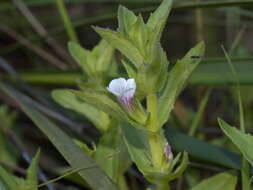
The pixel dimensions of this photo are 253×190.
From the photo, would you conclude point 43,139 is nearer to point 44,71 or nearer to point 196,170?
point 44,71

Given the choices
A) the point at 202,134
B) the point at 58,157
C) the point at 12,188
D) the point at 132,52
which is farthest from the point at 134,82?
the point at 58,157

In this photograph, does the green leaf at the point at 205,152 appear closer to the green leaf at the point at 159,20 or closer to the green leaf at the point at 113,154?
the green leaf at the point at 113,154

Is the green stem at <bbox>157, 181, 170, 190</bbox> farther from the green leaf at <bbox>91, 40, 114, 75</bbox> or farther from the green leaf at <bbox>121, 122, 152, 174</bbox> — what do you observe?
the green leaf at <bbox>91, 40, 114, 75</bbox>

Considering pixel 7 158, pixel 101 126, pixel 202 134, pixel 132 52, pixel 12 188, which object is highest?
pixel 132 52

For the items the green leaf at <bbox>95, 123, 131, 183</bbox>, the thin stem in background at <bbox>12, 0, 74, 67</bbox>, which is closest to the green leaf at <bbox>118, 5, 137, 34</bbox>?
the green leaf at <bbox>95, 123, 131, 183</bbox>

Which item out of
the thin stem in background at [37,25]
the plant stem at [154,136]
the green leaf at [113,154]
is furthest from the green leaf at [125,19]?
the thin stem in background at [37,25]

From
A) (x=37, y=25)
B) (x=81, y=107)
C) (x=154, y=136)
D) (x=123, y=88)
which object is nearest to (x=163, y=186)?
(x=154, y=136)

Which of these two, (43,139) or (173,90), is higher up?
(173,90)
